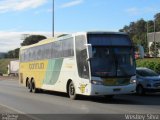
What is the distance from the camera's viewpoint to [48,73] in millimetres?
26891

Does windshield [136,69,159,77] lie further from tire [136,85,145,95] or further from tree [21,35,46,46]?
tree [21,35,46,46]

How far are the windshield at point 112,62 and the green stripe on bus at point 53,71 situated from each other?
4182 millimetres

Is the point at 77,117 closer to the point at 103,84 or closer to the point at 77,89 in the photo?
the point at 103,84

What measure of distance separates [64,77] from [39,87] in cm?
537

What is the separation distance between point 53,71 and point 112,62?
5997 mm

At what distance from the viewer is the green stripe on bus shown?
2502cm

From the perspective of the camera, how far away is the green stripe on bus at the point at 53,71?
25.0 m

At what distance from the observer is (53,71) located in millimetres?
25969

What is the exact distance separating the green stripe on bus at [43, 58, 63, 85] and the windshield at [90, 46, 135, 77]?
13.7 feet

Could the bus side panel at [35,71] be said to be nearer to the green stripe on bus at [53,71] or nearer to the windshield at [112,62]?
the green stripe on bus at [53,71]

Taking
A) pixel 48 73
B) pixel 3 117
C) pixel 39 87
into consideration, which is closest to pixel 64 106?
pixel 3 117

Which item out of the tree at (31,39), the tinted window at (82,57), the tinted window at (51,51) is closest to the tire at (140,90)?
the tinted window at (51,51)

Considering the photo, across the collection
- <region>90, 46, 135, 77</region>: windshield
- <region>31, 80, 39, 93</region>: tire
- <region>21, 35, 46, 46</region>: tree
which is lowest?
<region>31, 80, 39, 93</region>: tire

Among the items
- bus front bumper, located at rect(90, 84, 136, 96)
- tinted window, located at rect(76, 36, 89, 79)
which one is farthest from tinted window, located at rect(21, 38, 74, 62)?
bus front bumper, located at rect(90, 84, 136, 96)
